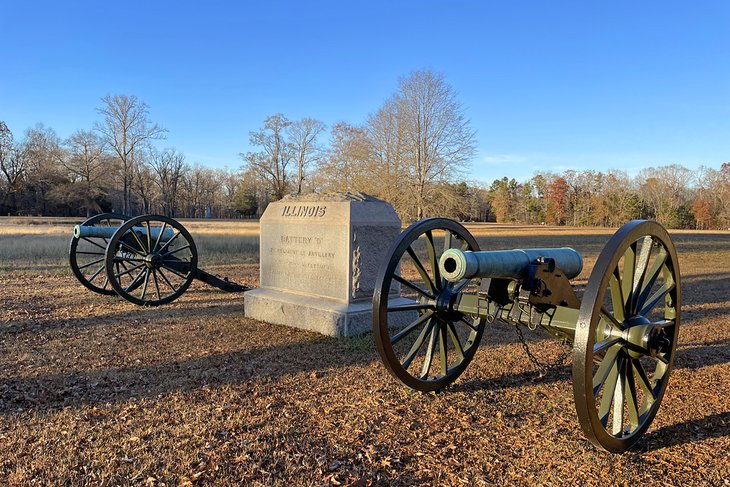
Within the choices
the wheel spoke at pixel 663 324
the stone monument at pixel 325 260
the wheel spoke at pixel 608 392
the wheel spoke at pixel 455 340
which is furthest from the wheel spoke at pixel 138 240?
the wheel spoke at pixel 663 324

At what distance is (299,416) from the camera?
143 inches

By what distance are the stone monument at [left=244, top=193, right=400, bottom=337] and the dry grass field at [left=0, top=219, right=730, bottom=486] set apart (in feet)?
1.05

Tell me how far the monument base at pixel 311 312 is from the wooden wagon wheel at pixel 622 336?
3052 millimetres

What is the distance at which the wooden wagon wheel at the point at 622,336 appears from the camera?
2.48 meters

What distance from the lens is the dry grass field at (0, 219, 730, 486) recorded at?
284 cm

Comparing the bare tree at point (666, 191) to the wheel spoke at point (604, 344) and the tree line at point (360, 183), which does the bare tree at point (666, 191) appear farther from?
the wheel spoke at point (604, 344)

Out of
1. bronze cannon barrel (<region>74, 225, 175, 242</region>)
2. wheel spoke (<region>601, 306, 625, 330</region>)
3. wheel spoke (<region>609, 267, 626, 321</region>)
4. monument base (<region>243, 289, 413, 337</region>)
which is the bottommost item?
monument base (<region>243, 289, 413, 337</region>)

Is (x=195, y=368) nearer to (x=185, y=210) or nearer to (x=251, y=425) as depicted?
(x=251, y=425)

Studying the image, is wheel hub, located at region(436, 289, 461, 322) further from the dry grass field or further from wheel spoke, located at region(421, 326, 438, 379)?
the dry grass field

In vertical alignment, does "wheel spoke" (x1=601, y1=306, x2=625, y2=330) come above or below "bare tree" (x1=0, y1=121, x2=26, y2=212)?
below

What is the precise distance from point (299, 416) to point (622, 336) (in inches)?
89.5

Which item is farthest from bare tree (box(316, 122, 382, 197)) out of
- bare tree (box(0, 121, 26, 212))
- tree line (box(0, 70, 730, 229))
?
bare tree (box(0, 121, 26, 212))

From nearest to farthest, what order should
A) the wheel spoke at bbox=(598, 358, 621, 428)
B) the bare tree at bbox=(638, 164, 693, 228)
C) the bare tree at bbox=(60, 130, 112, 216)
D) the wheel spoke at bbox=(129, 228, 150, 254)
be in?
the wheel spoke at bbox=(598, 358, 621, 428)
the wheel spoke at bbox=(129, 228, 150, 254)
the bare tree at bbox=(60, 130, 112, 216)
the bare tree at bbox=(638, 164, 693, 228)

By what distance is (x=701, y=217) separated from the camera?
217 ft
